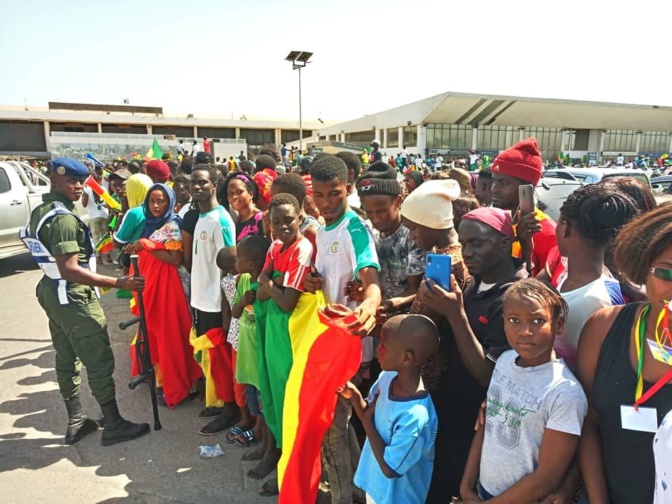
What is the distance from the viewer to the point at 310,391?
2.47m

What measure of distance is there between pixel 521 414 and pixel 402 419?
562mm

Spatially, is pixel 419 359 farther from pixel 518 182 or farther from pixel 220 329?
pixel 220 329

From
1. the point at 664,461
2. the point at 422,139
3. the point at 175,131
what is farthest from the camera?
the point at 175,131

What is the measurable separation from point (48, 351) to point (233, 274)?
3.31 m

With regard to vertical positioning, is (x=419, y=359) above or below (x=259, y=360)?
above

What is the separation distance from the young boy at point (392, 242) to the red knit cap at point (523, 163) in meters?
1.00

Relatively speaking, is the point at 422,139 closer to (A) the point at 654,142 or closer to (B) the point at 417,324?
→ (A) the point at 654,142

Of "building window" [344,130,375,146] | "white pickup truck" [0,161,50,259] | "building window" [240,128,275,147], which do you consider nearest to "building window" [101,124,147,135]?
"building window" [240,128,275,147]

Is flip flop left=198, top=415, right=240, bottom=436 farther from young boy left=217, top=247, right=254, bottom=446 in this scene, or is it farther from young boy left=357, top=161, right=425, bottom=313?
young boy left=357, top=161, right=425, bottom=313

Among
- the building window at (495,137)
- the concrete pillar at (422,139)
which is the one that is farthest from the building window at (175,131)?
the building window at (495,137)

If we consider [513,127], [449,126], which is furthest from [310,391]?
[513,127]

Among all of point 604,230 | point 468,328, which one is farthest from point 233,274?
point 604,230

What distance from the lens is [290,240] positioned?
2855mm

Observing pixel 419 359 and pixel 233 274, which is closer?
pixel 419 359
